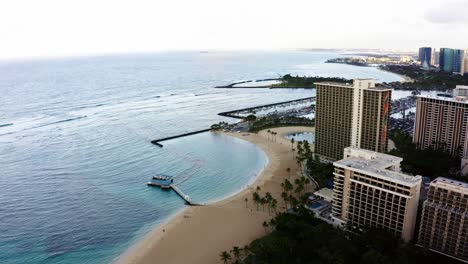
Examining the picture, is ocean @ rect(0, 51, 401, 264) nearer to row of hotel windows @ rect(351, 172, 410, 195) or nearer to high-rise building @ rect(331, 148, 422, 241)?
high-rise building @ rect(331, 148, 422, 241)

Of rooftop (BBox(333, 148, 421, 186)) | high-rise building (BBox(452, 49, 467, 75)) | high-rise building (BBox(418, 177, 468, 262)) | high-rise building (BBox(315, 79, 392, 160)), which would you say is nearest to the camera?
high-rise building (BBox(418, 177, 468, 262))

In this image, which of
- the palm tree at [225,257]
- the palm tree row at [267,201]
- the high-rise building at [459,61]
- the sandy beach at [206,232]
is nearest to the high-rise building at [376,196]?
the palm tree row at [267,201]

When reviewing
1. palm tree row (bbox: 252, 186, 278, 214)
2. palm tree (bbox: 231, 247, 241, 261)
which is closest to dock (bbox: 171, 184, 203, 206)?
palm tree row (bbox: 252, 186, 278, 214)

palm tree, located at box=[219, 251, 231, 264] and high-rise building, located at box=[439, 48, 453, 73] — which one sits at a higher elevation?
high-rise building, located at box=[439, 48, 453, 73]

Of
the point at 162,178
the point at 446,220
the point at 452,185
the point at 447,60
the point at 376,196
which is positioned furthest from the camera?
the point at 447,60

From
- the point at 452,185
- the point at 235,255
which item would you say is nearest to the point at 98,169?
the point at 235,255

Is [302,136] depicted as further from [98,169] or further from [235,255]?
[235,255]
